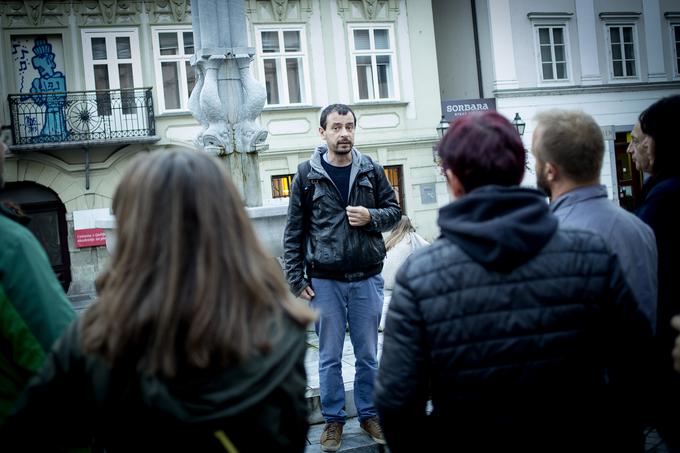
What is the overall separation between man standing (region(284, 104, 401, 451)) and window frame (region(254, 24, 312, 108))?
1493 cm

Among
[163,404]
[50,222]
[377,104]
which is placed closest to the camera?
[163,404]

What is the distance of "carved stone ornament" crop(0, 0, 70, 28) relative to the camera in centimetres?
1752

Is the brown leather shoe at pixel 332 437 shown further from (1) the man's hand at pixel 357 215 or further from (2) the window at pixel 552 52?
(2) the window at pixel 552 52

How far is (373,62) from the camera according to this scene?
20078mm

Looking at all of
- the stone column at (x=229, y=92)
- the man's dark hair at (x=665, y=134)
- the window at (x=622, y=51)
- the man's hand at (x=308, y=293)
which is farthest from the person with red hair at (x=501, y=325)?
the window at (x=622, y=51)

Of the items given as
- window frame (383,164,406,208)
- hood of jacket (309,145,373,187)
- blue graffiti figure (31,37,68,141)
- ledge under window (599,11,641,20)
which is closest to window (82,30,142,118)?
blue graffiti figure (31,37,68,141)

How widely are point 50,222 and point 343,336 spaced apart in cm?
1586

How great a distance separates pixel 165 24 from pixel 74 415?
59.2 ft

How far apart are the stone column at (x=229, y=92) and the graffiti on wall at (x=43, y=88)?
12.3 meters

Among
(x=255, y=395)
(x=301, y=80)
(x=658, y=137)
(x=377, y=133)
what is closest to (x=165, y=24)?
(x=301, y=80)

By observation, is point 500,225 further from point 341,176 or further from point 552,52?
point 552,52

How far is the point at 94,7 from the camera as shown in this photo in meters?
18.0

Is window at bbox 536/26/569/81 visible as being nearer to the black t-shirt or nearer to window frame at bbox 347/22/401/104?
window frame at bbox 347/22/401/104

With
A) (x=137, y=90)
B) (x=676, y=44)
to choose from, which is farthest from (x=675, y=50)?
(x=137, y=90)
